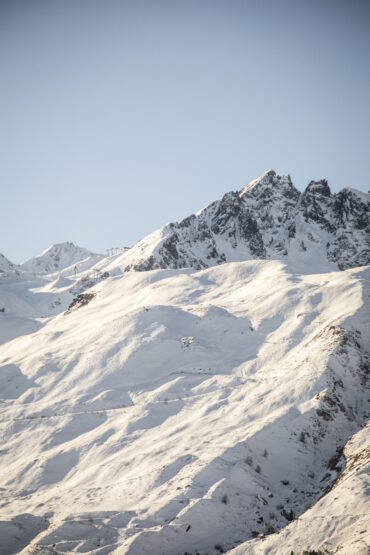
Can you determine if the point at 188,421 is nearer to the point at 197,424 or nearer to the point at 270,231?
the point at 197,424

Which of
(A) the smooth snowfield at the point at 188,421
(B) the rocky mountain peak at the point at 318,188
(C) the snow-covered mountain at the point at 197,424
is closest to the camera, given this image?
(C) the snow-covered mountain at the point at 197,424

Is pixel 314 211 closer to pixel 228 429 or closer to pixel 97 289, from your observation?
pixel 97 289

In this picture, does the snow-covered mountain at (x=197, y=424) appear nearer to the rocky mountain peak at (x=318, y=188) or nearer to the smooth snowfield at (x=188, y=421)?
the smooth snowfield at (x=188, y=421)

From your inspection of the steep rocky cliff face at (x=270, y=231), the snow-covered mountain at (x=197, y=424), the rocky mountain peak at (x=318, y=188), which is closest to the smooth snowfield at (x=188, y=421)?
the snow-covered mountain at (x=197, y=424)

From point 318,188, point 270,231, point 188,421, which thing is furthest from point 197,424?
point 318,188

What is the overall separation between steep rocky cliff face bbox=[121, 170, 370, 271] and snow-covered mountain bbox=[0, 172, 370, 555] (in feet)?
236

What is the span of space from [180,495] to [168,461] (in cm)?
280

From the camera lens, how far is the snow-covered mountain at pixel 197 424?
578 inches

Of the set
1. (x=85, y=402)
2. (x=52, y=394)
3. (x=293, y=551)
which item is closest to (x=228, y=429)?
(x=293, y=551)

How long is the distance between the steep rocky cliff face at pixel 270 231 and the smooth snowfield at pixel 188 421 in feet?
242

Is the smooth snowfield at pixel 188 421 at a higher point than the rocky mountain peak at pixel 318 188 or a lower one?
lower

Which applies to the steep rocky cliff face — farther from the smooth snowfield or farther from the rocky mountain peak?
the smooth snowfield

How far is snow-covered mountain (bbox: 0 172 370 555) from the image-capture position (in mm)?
14688

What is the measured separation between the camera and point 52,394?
29781 mm
